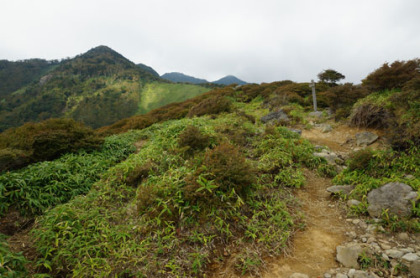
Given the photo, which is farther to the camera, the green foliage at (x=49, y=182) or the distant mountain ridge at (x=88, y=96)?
the distant mountain ridge at (x=88, y=96)

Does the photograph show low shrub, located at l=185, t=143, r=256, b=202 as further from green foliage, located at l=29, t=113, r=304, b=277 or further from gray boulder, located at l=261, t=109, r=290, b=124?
gray boulder, located at l=261, t=109, r=290, b=124

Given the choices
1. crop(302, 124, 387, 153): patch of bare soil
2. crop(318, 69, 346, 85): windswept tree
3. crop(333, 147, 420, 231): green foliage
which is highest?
crop(318, 69, 346, 85): windswept tree

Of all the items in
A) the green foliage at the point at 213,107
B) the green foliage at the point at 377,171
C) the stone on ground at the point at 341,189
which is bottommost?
the stone on ground at the point at 341,189

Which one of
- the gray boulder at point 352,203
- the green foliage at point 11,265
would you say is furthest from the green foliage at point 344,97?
the green foliage at point 11,265

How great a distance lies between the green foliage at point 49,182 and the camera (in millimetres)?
3648

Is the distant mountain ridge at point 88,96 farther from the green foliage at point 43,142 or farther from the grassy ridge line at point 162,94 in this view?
the green foliage at point 43,142

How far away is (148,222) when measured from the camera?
10.6ft

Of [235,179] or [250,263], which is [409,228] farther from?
[235,179]

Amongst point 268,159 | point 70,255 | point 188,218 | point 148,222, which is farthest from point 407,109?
point 70,255

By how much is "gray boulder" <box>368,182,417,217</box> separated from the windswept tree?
1713 cm

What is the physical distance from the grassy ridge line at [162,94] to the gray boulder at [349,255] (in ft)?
179

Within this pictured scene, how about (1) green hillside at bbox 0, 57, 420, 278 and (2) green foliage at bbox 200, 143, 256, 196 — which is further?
(2) green foliage at bbox 200, 143, 256, 196

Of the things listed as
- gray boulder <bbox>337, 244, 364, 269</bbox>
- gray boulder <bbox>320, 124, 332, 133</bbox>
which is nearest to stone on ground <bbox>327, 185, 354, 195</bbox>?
gray boulder <bbox>337, 244, 364, 269</bbox>

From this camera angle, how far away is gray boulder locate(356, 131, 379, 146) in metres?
6.32
